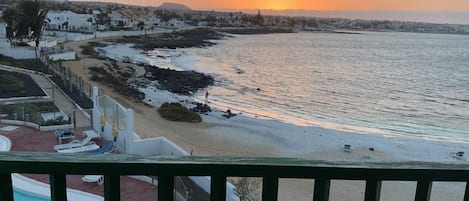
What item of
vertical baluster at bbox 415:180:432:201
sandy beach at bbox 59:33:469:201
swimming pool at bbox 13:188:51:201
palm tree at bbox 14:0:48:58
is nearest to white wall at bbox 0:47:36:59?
palm tree at bbox 14:0:48:58

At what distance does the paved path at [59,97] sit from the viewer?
579 inches

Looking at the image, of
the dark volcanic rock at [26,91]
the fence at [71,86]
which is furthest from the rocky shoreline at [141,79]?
the dark volcanic rock at [26,91]

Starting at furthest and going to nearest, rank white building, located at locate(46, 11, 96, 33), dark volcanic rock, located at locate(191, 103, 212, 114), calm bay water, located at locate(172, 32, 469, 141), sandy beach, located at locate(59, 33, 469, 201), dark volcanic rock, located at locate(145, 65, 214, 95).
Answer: white building, located at locate(46, 11, 96, 33) < dark volcanic rock, located at locate(145, 65, 214, 95) < calm bay water, located at locate(172, 32, 469, 141) < dark volcanic rock, located at locate(191, 103, 212, 114) < sandy beach, located at locate(59, 33, 469, 201)

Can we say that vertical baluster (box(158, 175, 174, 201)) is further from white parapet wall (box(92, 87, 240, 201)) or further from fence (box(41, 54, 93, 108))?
fence (box(41, 54, 93, 108))

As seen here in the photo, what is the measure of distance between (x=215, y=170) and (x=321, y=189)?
1.22 feet

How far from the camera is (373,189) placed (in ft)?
4.78

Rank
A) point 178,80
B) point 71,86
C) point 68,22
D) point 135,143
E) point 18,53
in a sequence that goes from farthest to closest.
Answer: point 68,22
point 178,80
point 18,53
point 71,86
point 135,143

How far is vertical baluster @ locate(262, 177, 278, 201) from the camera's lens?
1404mm

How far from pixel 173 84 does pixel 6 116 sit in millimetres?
20626

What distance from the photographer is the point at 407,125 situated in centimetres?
2500

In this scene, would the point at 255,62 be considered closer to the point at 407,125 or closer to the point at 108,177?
the point at 407,125

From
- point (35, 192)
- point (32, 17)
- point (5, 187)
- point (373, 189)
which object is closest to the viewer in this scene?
point (5, 187)

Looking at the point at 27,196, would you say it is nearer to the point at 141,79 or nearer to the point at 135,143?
the point at 135,143

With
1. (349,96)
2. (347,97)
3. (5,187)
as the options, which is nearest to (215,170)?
(5,187)
